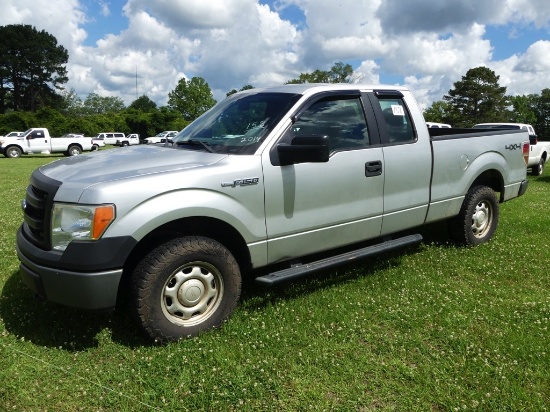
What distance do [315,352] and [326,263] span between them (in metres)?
0.89

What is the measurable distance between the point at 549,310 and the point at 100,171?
12.8 ft

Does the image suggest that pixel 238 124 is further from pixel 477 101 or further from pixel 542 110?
pixel 542 110

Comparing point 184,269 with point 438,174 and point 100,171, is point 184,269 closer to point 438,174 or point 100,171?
point 100,171

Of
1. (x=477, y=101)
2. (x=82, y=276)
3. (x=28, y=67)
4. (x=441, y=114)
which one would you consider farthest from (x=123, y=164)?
(x=28, y=67)

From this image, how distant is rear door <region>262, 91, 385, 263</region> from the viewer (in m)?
3.72

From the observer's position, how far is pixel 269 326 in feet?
12.1

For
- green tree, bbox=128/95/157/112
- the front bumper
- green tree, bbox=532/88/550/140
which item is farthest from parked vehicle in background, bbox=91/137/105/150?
green tree, bbox=128/95/157/112

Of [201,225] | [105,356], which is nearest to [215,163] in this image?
[201,225]

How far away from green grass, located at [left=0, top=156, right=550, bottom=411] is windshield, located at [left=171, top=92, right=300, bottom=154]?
1.45 meters

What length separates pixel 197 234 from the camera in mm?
3566

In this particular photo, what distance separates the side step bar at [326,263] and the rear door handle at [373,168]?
72 centimetres

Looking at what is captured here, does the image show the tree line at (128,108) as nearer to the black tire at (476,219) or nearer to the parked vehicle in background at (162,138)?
the parked vehicle in background at (162,138)

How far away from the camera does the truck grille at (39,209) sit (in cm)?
312

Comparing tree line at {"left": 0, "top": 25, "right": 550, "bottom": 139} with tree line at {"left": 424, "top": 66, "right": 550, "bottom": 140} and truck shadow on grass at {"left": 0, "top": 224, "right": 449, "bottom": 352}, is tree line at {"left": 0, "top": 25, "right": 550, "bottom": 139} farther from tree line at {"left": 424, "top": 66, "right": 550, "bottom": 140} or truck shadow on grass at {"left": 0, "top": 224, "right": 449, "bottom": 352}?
truck shadow on grass at {"left": 0, "top": 224, "right": 449, "bottom": 352}
